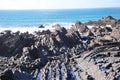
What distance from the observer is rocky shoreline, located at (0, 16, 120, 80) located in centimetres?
3294

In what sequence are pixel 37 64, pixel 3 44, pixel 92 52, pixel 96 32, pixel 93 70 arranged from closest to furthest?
pixel 93 70, pixel 37 64, pixel 92 52, pixel 3 44, pixel 96 32

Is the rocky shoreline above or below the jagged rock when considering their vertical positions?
below

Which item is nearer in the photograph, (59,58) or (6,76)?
(6,76)

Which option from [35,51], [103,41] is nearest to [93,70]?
[35,51]

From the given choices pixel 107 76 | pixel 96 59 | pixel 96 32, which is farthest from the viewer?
pixel 96 32

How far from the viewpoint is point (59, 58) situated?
42.9 metres

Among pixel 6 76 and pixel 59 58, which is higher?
pixel 6 76

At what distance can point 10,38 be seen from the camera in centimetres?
5197

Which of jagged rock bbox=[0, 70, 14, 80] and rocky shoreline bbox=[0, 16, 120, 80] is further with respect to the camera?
rocky shoreline bbox=[0, 16, 120, 80]

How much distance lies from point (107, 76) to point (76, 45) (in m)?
21.1

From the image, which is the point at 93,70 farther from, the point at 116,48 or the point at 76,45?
the point at 76,45

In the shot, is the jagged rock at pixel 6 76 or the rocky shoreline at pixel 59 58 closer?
the jagged rock at pixel 6 76

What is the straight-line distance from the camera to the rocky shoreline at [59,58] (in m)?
32.9

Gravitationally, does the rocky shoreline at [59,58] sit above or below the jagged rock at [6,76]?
below
